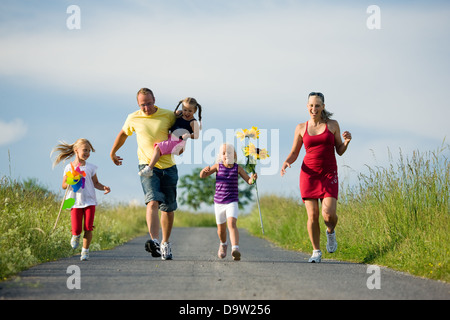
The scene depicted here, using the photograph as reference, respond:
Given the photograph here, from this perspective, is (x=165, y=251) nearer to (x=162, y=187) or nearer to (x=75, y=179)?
(x=162, y=187)

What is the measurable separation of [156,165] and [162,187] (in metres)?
0.37

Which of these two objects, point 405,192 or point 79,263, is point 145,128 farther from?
point 405,192

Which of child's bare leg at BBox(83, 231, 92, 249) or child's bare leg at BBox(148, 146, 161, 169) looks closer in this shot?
child's bare leg at BBox(148, 146, 161, 169)

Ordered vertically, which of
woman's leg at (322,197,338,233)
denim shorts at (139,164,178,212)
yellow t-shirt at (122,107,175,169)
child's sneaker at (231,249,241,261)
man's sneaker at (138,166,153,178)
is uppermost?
yellow t-shirt at (122,107,175,169)

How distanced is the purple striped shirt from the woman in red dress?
0.82 m

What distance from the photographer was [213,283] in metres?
6.23

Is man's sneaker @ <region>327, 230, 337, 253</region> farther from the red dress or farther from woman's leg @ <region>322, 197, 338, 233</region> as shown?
the red dress

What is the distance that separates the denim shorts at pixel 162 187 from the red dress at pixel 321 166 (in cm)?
210

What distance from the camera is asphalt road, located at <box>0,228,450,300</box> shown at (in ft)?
18.0

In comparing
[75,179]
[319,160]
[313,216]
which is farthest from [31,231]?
[319,160]

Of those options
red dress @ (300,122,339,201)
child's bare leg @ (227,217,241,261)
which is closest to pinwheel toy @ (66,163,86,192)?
child's bare leg @ (227,217,241,261)

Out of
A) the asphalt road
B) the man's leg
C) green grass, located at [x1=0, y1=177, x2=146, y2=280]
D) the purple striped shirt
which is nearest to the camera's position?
the asphalt road

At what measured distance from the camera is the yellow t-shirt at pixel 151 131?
8.94 meters

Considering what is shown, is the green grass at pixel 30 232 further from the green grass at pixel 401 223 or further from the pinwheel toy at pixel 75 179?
the green grass at pixel 401 223
